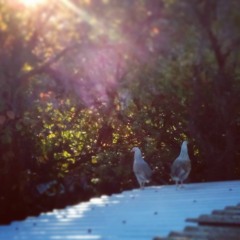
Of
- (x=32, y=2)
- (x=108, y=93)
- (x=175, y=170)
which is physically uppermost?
(x=32, y=2)

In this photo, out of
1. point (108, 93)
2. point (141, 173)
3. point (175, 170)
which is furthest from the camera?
point (141, 173)

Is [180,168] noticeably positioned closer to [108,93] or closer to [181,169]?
[181,169]

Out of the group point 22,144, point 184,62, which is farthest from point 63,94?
point 184,62

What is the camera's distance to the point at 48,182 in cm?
1416

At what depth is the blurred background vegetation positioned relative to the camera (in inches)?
344

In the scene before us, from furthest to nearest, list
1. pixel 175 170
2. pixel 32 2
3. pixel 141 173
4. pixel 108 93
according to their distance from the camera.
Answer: pixel 141 173, pixel 175 170, pixel 108 93, pixel 32 2

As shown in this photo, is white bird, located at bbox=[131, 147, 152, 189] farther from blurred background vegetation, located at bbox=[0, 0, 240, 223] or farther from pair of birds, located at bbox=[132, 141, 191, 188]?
blurred background vegetation, located at bbox=[0, 0, 240, 223]

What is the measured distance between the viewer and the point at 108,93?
12.3 m

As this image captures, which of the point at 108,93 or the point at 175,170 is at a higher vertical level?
the point at 108,93

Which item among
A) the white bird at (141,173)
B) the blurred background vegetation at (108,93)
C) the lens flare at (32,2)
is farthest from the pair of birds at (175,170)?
the lens flare at (32,2)

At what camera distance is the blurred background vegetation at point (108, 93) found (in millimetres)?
8734

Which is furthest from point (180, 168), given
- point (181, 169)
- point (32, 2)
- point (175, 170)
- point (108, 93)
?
point (32, 2)

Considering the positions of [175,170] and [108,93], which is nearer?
[108,93]

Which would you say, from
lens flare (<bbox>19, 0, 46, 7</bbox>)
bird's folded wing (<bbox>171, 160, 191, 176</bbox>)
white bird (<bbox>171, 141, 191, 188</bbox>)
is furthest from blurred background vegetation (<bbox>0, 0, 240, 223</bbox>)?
bird's folded wing (<bbox>171, 160, 191, 176</bbox>)
